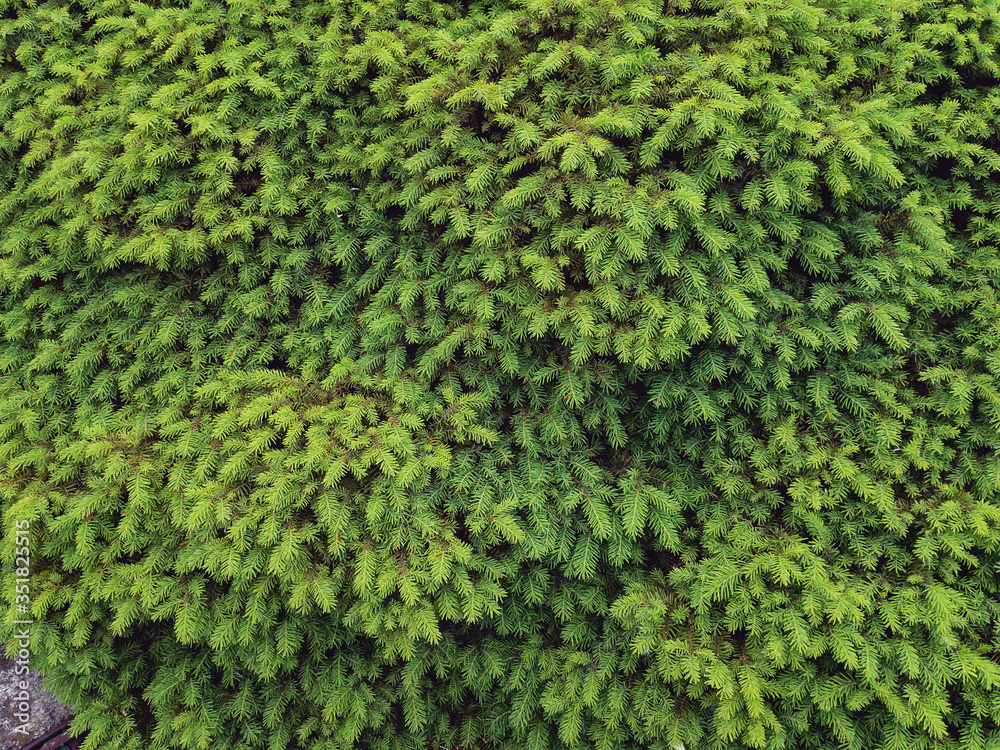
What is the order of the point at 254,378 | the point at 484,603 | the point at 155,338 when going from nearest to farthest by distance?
the point at 484,603, the point at 254,378, the point at 155,338

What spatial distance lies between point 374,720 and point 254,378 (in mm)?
1714

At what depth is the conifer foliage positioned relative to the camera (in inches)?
87.2

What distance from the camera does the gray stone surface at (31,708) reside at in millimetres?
3010

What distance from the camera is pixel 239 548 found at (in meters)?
2.25

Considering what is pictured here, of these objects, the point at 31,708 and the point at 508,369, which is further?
the point at 31,708

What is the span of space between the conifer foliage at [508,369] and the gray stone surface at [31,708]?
766 millimetres

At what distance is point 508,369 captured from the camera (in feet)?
8.18

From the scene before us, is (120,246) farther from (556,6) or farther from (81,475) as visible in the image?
(556,6)

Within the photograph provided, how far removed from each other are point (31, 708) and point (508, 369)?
3.36 metres

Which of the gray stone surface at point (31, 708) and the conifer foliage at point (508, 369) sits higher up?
the conifer foliage at point (508, 369)

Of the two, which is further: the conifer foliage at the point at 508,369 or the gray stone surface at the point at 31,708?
the gray stone surface at the point at 31,708

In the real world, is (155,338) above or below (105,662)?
above

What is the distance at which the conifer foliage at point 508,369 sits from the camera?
87.2 inches

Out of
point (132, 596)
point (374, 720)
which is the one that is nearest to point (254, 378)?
point (132, 596)
